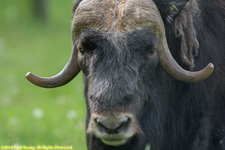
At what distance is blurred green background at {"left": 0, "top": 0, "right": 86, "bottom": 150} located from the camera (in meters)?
8.19

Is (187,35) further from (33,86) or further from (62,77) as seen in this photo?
(33,86)

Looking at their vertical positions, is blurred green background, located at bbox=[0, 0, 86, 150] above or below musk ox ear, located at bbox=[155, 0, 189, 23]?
below

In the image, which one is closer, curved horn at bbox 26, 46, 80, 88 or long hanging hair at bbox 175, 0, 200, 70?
long hanging hair at bbox 175, 0, 200, 70

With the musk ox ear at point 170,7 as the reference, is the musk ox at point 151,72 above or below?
below

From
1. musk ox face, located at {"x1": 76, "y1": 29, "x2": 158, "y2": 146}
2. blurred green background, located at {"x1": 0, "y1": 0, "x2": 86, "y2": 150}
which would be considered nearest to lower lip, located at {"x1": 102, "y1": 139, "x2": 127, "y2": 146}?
musk ox face, located at {"x1": 76, "y1": 29, "x2": 158, "y2": 146}

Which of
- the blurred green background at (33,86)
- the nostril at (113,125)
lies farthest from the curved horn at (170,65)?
the blurred green background at (33,86)

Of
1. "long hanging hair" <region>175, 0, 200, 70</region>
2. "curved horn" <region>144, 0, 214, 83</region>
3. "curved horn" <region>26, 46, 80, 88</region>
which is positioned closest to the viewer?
"curved horn" <region>144, 0, 214, 83</region>

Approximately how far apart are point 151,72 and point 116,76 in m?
0.43

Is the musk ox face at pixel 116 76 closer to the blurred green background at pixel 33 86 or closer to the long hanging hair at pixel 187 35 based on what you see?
the long hanging hair at pixel 187 35

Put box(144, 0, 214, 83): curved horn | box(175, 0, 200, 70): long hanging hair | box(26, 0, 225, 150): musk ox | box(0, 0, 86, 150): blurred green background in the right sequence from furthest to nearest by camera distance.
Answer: box(0, 0, 86, 150): blurred green background < box(175, 0, 200, 70): long hanging hair < box(144, 0, 214, 83): curved horn < box(26, 0, 225, 150): musk ox

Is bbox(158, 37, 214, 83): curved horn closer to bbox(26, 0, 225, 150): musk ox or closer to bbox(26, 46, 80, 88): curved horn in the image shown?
bbox(26, 0, 225, 150): musk ox

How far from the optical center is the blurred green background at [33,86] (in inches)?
322

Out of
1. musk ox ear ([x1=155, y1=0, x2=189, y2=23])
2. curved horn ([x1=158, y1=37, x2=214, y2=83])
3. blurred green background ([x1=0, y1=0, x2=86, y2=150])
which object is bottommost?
blurred green background ([x1=0, y1=0, x2=86, y2=150])

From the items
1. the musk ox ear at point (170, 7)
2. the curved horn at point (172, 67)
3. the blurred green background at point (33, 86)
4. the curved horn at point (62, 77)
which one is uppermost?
the musk ox ear at point (170, 7)
